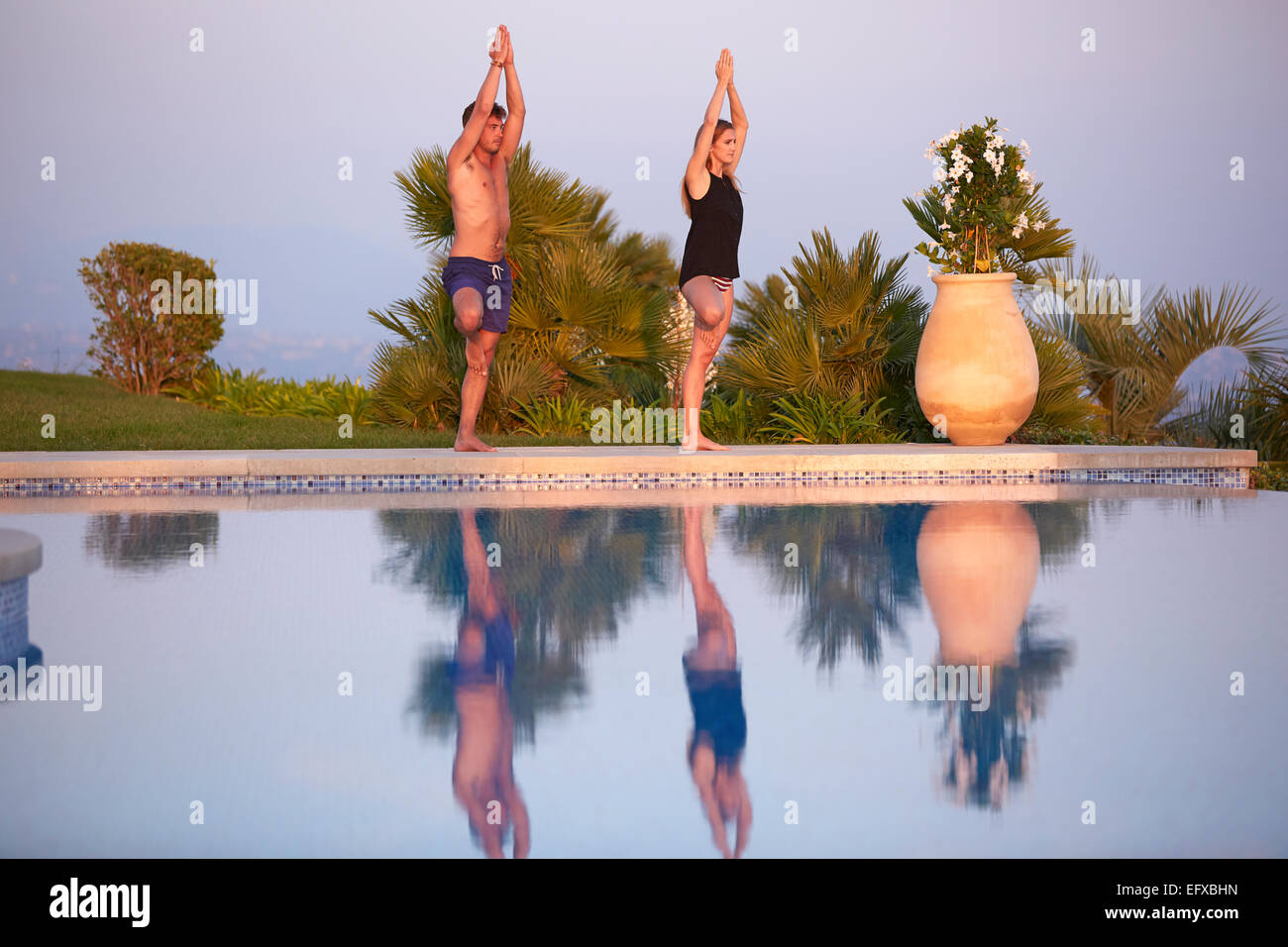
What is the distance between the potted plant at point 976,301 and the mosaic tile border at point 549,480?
79cm

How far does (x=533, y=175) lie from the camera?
413 inches

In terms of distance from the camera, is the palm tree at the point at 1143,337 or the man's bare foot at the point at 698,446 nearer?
the man's bare foot at the point at 698,446

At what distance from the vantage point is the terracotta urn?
8.95 metres

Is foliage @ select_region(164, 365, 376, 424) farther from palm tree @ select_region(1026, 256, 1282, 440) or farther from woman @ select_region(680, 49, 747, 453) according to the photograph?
palm tree @ select_region(1026, 256, 1282, 440)

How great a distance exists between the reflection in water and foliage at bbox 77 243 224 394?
40.0ft

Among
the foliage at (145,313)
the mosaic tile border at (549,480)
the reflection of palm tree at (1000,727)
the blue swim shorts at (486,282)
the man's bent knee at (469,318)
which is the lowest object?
the reflection of palm tree at (1000,727)

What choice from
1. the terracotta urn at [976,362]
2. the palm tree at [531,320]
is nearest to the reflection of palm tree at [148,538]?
the palm tree at [531,320]

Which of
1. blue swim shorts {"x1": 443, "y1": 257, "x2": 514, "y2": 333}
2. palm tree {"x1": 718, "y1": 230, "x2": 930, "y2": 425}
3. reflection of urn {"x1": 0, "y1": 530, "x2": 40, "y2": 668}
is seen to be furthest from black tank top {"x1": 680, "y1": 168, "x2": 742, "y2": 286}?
reflection of urn {"x1": 0, "y1": 530, "x2": 40, "y2": 668}

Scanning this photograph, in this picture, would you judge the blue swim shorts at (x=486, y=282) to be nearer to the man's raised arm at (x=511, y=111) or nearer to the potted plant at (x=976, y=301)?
the man's raised arm at (x=511, y=111)

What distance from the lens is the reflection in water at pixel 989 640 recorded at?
231cm

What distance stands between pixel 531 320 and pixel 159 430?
3.03 m

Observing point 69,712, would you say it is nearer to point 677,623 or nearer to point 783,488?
point 677,623

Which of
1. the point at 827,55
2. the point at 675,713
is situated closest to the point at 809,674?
the point at 675,713

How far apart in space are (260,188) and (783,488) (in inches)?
456
